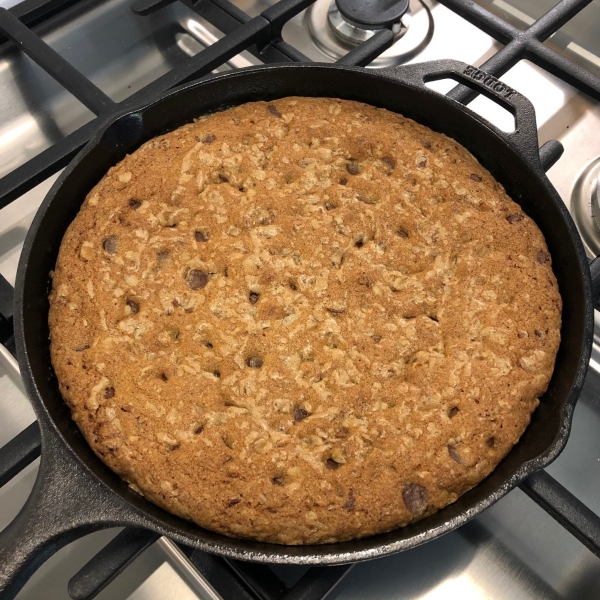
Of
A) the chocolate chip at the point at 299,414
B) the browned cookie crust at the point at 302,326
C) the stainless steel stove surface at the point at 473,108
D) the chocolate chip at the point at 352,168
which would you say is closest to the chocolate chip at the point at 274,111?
the browned cookie crust at the point at 302,326

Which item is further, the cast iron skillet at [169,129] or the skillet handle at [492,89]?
the skillet handle at [492,89]

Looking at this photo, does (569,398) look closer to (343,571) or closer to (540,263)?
(540,263)

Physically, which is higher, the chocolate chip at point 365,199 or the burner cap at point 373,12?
the burner cap at point 373,12

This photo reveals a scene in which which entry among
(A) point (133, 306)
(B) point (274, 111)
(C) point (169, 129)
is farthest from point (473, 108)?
(A) point (133, 306)

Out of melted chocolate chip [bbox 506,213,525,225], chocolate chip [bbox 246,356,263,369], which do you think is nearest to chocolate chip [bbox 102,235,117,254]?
chocolate chip [bbox 246,356,263,369]

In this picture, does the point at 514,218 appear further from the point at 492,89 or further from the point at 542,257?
the point at 492,89

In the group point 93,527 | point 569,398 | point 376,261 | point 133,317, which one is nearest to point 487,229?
point 376,261

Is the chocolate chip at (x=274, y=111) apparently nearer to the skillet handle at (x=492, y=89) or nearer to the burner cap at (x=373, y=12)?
the skillet handle at (x=492, y=89)
